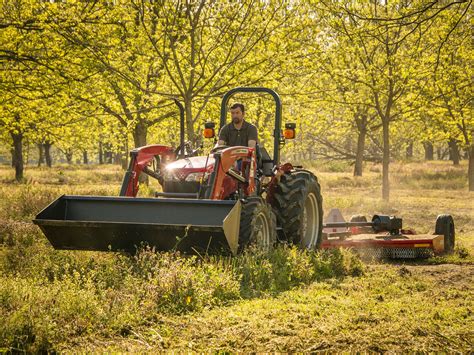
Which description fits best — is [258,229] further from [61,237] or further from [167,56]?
[167,56]

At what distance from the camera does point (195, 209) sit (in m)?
7.64

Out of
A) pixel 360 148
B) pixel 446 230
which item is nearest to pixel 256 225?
pixel 446 230

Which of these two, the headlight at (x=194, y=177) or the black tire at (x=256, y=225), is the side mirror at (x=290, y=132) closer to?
the black tire at (x=256, y=225)

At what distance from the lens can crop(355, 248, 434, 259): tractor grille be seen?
10109 millimetres

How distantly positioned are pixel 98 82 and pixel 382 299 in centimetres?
1136

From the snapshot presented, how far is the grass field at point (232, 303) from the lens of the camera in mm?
5078

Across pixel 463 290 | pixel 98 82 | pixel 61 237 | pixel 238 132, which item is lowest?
pixel 463 290

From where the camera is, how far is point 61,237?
25.9 feet

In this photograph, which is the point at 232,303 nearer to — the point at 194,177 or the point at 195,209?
the point at 195,209

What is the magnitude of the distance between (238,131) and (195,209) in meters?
1.98

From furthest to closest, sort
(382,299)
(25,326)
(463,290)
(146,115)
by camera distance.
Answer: (146,115) < (463,290) < (382,299) < (25,326)

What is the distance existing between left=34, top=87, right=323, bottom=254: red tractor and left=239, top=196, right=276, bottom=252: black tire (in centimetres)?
1

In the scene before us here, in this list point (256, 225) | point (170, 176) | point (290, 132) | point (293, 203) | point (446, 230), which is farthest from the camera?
point (446, 230)

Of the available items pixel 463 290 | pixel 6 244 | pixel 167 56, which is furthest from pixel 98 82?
pixel 463 290
